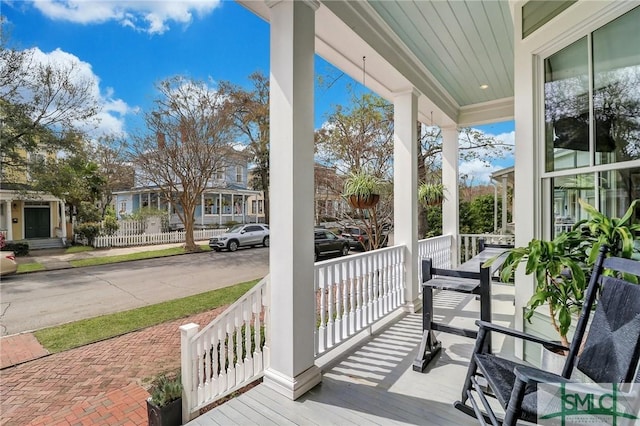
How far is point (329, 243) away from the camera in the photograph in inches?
409

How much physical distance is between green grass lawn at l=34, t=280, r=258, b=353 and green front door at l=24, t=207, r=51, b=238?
986cm

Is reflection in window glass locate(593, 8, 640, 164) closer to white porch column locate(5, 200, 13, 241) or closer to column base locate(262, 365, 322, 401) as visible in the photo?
column base locate(262, 365, 322, 401)

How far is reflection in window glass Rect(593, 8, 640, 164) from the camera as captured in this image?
163 cm

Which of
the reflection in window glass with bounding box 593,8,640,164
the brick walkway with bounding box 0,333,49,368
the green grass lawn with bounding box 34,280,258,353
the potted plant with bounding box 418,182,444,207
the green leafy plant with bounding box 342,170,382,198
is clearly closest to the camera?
the reflection in window glass with bounding box 593,8,640,164

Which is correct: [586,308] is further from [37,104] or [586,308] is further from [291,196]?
[37,104]

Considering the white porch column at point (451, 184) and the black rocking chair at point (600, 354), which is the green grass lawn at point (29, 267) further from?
the black rocking chair at point (600, 354)

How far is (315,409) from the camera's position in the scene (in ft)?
6.15

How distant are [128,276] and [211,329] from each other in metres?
7.28

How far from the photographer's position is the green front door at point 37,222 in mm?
11500

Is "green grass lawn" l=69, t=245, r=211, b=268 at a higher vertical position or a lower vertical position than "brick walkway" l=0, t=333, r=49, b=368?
higher

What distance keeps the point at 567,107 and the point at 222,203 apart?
18938 millimetres

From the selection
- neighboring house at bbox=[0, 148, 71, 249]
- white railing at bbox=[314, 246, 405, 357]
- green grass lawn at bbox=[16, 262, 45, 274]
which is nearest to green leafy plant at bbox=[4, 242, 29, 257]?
neighboring house at bbox=[0, 148, 71, 249]

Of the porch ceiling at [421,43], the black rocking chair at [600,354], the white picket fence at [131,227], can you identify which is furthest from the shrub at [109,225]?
the black rocking chair at [600,354]

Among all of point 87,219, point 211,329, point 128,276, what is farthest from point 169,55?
point 211,329
